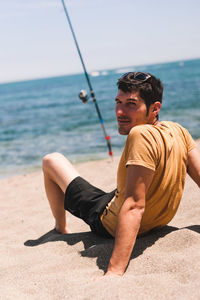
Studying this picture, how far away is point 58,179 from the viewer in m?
2.82

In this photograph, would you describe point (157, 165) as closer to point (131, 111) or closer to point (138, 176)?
point (138, 176)

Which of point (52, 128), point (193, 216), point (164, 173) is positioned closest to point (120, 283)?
point (164, 173)

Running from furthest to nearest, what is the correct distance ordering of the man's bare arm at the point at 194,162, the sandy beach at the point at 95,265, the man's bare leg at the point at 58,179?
the man's bare leg at the point at 58,179 → the man's bare arm at the point at 194,162 → the sandy beach at the point at 95,265

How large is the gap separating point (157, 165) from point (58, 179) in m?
1.03

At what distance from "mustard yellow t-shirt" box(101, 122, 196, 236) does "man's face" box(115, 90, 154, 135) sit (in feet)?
0.38

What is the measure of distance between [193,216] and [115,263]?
140cm

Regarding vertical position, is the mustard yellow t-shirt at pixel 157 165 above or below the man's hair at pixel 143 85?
below

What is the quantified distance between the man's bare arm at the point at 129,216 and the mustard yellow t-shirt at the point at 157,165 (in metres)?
0.07

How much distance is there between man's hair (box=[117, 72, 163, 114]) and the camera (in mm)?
2158

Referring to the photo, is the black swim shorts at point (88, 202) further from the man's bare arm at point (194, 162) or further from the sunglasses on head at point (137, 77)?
the sunglasses on head at point (137, 77)

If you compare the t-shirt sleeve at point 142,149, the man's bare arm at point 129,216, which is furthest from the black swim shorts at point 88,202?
the t-shirt sleeve at point 142,149

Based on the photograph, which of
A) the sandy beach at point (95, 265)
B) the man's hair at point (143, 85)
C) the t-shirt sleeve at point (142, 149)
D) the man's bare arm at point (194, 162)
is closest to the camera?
the sandy beach at point (95, 265)

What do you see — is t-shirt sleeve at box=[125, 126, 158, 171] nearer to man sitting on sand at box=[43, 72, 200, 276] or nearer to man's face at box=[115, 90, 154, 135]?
man sitting on sand at box=[43, 72, 200, 276]

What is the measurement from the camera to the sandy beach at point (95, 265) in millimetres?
1806
